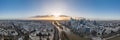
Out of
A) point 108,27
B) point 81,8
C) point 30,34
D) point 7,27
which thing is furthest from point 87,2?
point 7,27

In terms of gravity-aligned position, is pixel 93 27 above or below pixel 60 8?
below

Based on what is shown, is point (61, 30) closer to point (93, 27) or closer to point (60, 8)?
point (60, 8)

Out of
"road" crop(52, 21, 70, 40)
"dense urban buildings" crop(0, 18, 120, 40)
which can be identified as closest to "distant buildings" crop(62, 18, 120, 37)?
"dense urban buildings" crop(0, 18, 120, 40)

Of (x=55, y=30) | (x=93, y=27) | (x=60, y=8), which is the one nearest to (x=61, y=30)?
(x=55, y=30)

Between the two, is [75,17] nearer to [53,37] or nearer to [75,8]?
[75,8]

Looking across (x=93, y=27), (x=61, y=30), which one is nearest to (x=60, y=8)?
(x=61, y=30)

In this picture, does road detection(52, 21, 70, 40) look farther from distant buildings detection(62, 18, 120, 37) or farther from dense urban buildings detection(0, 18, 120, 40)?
distant buildings detection(62, 18, 120, 37)

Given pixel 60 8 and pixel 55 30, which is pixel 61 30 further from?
pixel 60 8

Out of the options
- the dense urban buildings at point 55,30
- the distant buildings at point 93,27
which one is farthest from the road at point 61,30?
the distant buildings at point 93,27

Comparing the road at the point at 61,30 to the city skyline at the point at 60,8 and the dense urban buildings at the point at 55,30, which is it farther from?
the city skyline at the point at 60,8
